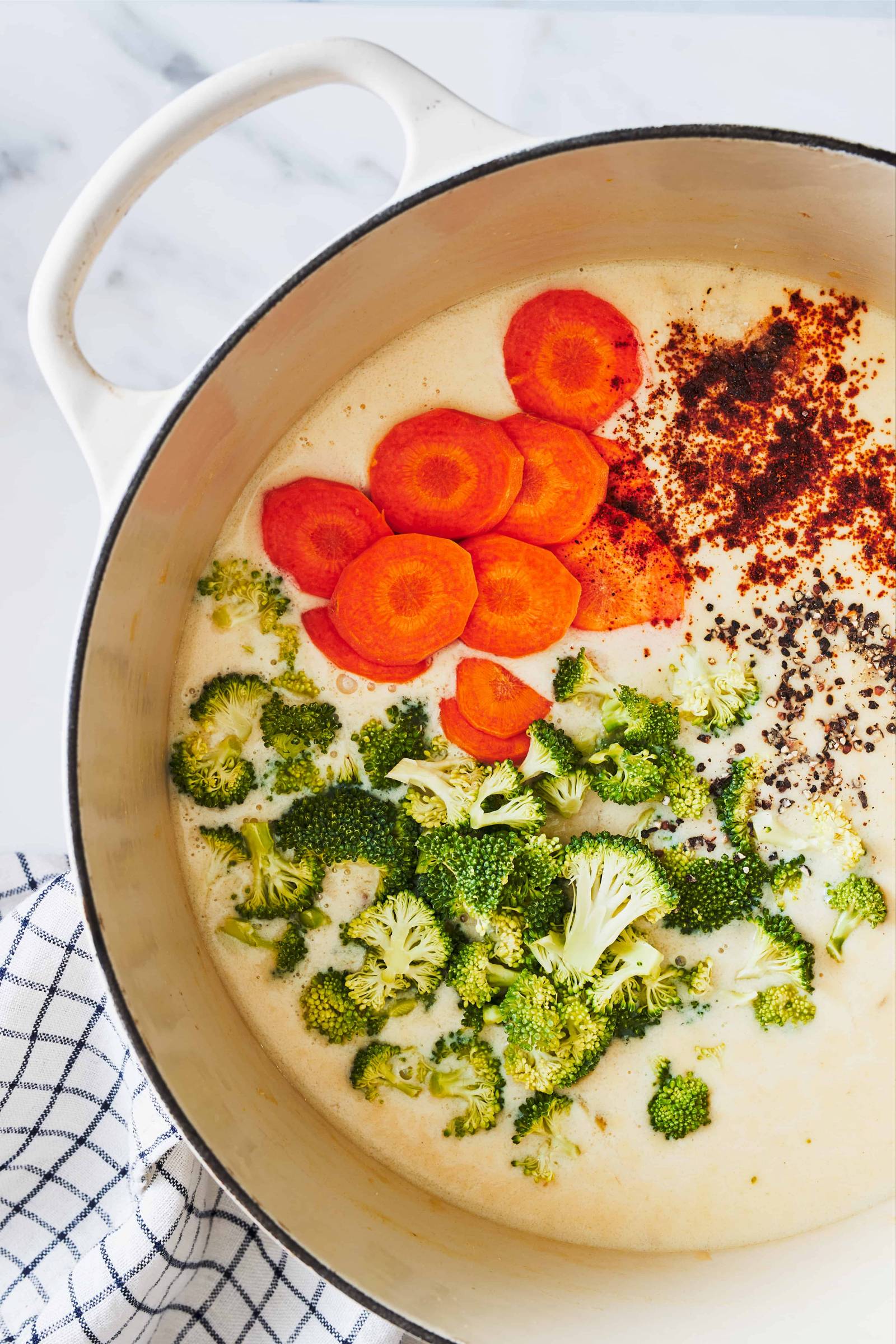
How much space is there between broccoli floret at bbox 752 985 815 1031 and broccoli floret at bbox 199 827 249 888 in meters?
0.82

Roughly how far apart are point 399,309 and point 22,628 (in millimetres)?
780

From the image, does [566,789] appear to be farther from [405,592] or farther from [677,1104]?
[677,1104]

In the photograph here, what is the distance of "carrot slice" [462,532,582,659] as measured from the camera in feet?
5.24

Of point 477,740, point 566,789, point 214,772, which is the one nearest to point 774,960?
point 566,789

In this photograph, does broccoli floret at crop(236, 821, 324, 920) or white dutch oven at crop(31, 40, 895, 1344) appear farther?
broccoli floret at crop(236, 821, 324, 920)

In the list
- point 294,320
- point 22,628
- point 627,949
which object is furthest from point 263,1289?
point 294,320

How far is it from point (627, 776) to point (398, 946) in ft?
1.38

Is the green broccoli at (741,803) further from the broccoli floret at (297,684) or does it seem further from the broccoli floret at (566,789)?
the broccoli floret at (297,684)

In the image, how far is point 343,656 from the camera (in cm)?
162

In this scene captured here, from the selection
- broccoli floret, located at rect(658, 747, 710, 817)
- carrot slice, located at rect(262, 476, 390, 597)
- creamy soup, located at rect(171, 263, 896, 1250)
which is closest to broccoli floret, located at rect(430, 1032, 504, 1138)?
creamy soup, located at rect(171, 263, 896, 1250)

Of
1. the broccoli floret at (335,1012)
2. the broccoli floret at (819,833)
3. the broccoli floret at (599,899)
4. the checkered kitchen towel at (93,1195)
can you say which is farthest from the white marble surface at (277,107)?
the broccoli floret at (819,833)

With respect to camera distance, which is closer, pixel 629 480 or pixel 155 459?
pixel 155 459

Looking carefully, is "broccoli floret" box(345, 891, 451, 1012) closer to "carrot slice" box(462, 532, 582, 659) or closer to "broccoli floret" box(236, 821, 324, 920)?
"broccoli floret" box(236, 821, 324, 920)

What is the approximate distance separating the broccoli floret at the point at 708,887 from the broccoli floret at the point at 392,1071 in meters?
0.45
